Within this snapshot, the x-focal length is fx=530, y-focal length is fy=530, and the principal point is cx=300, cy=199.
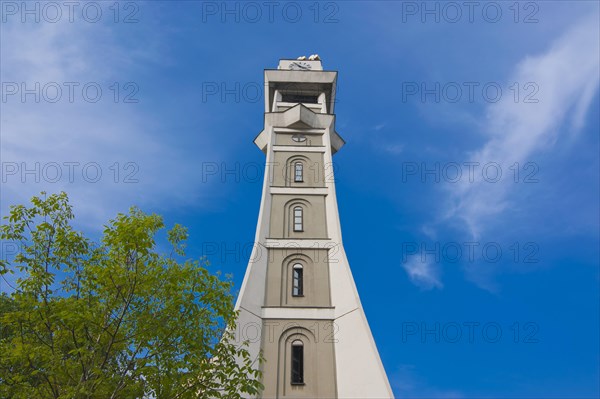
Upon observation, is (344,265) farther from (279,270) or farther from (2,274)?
(2,274)

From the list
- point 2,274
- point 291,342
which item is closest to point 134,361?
point 2,274

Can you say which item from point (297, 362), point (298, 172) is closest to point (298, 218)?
point (298, 172)

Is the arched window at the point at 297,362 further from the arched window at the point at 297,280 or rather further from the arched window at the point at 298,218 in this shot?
the arched window at the point at 298,218

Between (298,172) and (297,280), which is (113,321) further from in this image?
(298,172)

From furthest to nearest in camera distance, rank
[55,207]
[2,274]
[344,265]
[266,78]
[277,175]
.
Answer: [266,78] < [277,175] < [344,265] < [55,207] < [2,274]

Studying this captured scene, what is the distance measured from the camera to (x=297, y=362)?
19047 millimetres

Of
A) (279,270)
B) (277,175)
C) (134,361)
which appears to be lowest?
(134,361)

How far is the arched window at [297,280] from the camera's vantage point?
21.1 m

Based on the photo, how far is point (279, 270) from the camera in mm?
21672

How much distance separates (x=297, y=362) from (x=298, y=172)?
10.4 m

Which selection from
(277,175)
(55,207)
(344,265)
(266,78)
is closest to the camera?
(55,207)

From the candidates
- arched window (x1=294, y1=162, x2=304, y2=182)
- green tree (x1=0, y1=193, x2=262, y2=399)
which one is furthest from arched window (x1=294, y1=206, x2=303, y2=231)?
green tree (x1=0, y1=193, x2=262, y2=399)

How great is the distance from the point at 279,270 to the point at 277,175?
20.0 feet

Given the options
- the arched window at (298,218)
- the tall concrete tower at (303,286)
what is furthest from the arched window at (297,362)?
the arched window at (298,218)
